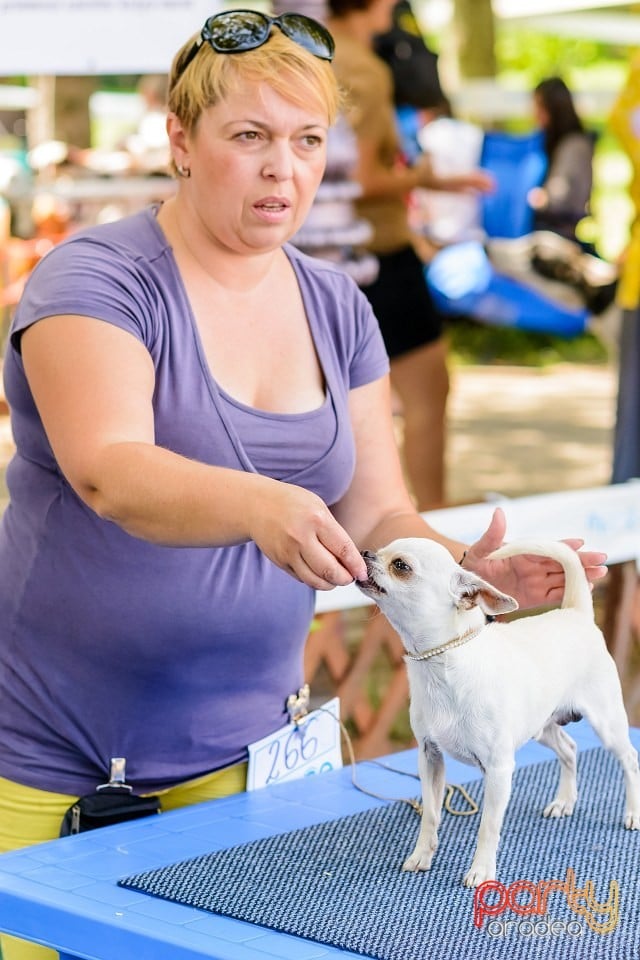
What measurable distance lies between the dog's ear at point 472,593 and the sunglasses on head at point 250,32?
0.66 meters

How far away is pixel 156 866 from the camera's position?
1525 mm

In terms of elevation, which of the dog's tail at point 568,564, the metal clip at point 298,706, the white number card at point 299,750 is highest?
the dog's tail at point 568,564

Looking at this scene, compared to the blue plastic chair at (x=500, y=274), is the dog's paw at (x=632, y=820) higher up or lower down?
higher up

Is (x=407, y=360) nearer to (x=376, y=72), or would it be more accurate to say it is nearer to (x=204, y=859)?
(x=376, y=72)

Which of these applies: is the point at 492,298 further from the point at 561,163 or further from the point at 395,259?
the point at 395,259

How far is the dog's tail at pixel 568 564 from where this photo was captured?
5.29ft

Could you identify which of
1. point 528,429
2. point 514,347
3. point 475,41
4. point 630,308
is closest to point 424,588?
point 630,308

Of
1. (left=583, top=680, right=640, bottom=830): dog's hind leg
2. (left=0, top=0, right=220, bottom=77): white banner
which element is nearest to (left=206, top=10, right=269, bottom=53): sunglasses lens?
(left=583, top=680, right=640, bottom=830): dog's hind leg

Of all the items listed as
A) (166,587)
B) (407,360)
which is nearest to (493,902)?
(166,587)

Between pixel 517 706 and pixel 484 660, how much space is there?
2.4 inches

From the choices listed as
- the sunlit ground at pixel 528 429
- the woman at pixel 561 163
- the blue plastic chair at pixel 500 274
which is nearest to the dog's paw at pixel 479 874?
the sunlit ground at pixel 528 429

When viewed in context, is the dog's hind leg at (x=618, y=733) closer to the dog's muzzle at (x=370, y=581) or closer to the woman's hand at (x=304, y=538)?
the dog's muzzle at (x=370, y=581)

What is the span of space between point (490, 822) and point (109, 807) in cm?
48

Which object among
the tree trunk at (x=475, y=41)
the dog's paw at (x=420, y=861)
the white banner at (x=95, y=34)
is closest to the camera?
the dog's paw at (x=420, y=861)
